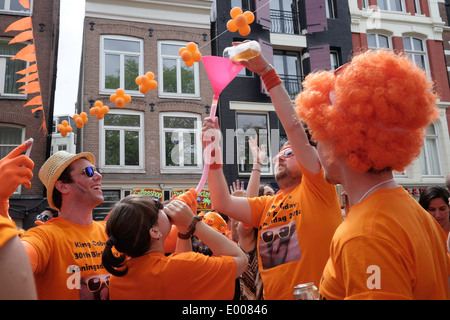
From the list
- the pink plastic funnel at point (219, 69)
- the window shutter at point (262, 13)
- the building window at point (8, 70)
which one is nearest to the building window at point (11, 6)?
the building window at point (8, 70)

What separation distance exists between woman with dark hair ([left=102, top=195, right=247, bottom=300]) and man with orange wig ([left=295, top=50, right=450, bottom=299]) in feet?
1.65

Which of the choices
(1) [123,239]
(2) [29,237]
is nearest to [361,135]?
(1) [123,239]

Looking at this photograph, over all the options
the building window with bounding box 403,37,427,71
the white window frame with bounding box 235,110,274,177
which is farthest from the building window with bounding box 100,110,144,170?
the building window with bounding box 403,37,427,71

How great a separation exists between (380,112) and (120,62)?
34.9ft

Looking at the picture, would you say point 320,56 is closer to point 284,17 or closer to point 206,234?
point 284,17

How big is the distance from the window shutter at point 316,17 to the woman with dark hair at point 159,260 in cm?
1171

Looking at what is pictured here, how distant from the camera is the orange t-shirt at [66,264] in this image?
69.8 inches

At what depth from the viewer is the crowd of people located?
3.46ft

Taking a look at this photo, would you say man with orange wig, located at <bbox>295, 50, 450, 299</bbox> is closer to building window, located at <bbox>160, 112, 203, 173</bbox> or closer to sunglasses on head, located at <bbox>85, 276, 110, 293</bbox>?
sunglasses on head, located at <bbox>85, 276, 110, 293</bbox>

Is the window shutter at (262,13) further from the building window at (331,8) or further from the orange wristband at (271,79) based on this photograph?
the orange wristband at (271,79)

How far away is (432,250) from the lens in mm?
1154

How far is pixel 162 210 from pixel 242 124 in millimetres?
9783

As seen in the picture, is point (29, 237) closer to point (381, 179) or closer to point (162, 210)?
point (162, 210)
